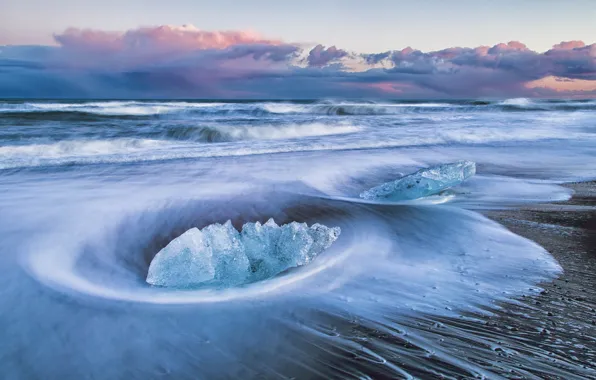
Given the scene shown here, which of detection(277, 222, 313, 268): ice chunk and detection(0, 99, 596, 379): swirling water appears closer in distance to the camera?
detection(0, 99, 596, 379): swirling water

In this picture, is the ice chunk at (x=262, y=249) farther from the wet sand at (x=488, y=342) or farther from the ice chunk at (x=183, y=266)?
the wet sand at (x=488, y=342)

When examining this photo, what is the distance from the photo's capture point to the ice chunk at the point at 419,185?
482 centimetres

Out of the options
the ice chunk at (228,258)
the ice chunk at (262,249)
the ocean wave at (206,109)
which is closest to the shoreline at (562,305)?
the ice chunk at (262,249)

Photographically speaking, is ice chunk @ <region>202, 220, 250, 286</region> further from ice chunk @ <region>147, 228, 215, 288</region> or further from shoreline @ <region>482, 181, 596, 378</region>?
shoreline @ <region>482, 181, 596, 378</region>

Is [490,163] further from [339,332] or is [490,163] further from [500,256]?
[339,332]

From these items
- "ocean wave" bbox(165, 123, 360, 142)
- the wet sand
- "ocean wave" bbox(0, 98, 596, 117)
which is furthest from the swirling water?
"ocean wave" bbox(0, 98, 596, 117)

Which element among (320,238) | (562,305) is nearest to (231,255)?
(320,238)

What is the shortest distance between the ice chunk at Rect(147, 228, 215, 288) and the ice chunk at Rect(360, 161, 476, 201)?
266cm

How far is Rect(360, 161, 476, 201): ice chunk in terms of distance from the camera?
15.8 ft

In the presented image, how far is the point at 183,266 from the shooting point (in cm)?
263

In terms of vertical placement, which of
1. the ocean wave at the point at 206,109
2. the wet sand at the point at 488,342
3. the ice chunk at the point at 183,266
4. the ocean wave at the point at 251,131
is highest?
the ocean wave at the point at 206,109

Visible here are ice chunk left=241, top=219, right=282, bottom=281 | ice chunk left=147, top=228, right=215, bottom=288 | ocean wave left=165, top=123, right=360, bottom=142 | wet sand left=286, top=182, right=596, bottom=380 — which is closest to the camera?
wet sand left=286, top=182, right=596, bottom=380

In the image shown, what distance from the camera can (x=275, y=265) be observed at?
279 cm

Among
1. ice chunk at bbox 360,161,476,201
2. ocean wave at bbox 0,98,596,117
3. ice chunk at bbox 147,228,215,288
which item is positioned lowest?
ice chunk at bbox 147,228,215,288
